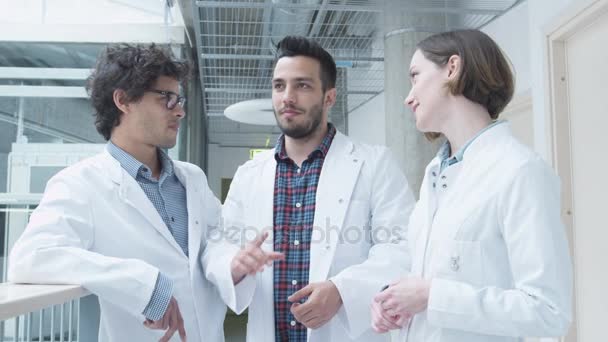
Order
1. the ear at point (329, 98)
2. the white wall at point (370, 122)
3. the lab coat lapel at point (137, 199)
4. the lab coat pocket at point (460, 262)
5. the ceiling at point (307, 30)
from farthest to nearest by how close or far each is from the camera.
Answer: the white wall at point (370, 122) → the ceiling at point (307, 30) → the ear at point (329, 98) → the lab coat lapel at point (137, 199) → the lab coat pocket at point (460, 262)

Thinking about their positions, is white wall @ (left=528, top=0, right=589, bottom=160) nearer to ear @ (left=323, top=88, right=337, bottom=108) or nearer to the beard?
ear @ (left=323, top=88, right=337, bottom=108)

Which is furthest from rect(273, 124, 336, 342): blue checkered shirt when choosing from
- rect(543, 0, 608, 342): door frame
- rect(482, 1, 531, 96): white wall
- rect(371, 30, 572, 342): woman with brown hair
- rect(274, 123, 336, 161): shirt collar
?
rect(482, 1, 531, 96): white wall

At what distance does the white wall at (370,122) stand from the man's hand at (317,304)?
4.75 m

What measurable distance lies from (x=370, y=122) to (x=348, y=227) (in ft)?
17.9

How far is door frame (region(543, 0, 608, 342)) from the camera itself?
107 inches

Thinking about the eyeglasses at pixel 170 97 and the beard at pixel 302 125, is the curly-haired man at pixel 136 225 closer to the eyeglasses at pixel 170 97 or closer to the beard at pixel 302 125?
the eyeglasses at pixel 170 97

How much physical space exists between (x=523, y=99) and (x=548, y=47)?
817mm

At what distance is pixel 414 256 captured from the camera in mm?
1373

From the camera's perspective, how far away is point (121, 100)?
188 cm

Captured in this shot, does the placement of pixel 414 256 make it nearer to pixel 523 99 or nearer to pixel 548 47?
pixel 548 47

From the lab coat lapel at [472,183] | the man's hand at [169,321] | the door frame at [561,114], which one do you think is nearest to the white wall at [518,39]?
the door frame at [561,114]

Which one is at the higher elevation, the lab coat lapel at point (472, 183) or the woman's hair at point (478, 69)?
the woman's hair at point (478, 69)

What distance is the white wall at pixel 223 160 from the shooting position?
10.8m

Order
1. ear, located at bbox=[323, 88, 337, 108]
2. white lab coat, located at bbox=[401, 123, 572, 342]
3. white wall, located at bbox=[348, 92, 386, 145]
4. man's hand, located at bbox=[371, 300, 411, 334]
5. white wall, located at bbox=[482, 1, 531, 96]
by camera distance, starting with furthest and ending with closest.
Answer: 1. white wall, located at bbox=[348, 92, 386, 145]
2. white wall, located at bbox=[482, 1, 531, 96]
3. ear, located at bbox=[323, 88, 337, 108]
4. man's hand, located at bbox=[371, 300, 411, 334]
5. white lab coat, located at bbox=[401, 123, 572, 342]
